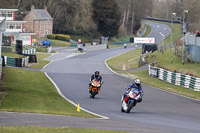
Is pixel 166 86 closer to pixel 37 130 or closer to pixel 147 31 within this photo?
pixel 37 130

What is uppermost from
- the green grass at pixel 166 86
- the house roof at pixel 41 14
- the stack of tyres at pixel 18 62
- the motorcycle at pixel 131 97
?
the house roof at pixel 41 14

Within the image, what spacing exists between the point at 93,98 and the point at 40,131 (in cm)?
1258

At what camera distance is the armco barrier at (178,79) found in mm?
31750

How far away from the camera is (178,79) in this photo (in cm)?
3466

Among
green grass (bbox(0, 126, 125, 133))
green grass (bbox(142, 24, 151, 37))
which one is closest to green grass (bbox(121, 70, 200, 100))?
green grass (bbox(0, 126, 125, 133))

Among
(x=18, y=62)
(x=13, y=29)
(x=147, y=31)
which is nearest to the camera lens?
(x=18, y=62)

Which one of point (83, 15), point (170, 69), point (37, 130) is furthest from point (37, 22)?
point (37, 130)

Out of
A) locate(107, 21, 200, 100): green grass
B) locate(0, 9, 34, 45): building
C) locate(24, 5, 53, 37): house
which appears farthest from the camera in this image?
locate(24, 5, 53, 37): house

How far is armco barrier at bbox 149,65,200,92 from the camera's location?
31.8m

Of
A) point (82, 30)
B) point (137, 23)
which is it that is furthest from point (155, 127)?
point (137, 23)

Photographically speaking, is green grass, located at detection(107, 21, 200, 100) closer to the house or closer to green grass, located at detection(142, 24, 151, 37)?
the house

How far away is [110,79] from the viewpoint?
36.7m

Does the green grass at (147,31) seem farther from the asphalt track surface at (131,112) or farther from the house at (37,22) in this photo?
the asphalt track surface at (131,112)

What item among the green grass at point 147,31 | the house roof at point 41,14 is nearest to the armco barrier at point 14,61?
the house roof at point 41,14
